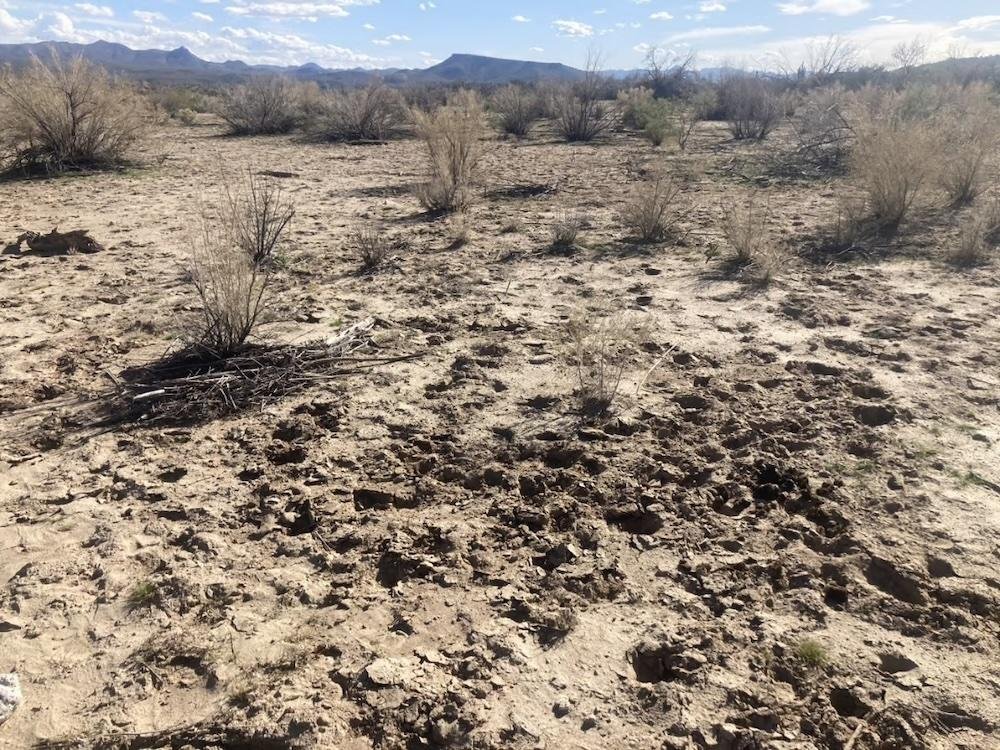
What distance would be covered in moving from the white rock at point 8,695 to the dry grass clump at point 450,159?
6196mm

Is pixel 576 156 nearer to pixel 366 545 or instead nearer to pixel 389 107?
pixel 389 107

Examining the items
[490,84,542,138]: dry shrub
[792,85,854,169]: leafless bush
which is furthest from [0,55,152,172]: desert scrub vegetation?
[792,85,854,169]: leafless bush

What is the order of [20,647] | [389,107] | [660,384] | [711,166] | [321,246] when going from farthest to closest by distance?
[389,107], [711,166], [321,246], [660,384], [20,647]

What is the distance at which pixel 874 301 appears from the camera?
4.95 m

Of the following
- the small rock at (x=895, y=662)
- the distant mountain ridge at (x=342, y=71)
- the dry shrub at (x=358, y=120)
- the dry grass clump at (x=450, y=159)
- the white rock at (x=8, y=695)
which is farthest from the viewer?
the distant mountain ridge at (x=342, y=71)

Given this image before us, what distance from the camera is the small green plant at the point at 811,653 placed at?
83.5 inches

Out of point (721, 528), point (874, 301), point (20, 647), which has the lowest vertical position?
point (20, 647)

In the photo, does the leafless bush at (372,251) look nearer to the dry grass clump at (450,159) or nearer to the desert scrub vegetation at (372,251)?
the desert scrub vegetation at (372,251)

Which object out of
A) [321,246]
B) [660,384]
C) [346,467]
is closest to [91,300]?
[321,246]

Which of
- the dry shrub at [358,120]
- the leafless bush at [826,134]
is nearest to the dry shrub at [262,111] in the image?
the dry shrub at [358,120]

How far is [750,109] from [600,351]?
1266cm

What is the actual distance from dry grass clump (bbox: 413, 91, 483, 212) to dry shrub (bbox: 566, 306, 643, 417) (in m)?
3.38

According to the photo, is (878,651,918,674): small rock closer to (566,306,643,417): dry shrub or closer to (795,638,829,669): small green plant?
(795,638,829,669): small green plant

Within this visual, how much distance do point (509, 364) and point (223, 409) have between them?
60.1 inches
